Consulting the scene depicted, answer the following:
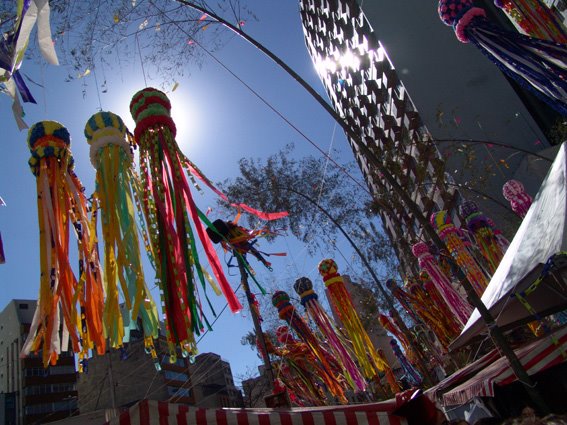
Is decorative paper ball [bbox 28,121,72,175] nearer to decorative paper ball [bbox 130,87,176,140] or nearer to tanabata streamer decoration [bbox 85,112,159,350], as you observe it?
tanabata streamer decoration [bbox 85,112,159,350]

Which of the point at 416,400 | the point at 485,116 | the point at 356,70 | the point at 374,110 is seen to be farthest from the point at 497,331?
the point at 356,70

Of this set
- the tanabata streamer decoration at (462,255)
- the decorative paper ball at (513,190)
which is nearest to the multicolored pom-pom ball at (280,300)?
the tanabata streamer decoration at (462,255)

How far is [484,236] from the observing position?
8.38 metres

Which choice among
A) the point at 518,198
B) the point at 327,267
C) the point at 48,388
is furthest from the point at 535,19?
the point at 48,388

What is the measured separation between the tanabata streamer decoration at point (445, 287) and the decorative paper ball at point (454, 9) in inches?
199

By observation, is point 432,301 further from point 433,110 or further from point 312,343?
point 433,110

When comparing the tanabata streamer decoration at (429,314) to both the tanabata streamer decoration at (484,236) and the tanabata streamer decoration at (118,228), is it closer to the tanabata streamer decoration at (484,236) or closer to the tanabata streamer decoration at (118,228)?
the tanabata streamer decoration at (484,236)

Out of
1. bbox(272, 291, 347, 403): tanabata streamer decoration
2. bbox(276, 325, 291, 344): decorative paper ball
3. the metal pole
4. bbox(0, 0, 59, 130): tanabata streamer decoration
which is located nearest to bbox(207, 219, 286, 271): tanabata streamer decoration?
the metal pole

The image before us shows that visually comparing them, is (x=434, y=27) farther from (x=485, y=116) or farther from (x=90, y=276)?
(x=90, y=276)

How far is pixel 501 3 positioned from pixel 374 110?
13.4 meters

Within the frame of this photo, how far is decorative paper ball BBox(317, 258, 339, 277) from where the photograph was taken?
908cm

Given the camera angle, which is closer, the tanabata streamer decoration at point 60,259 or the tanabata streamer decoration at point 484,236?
the tanabata streamer decoration at point 60,259

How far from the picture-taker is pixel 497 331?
3447 mm

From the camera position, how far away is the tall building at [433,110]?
13.1 m
